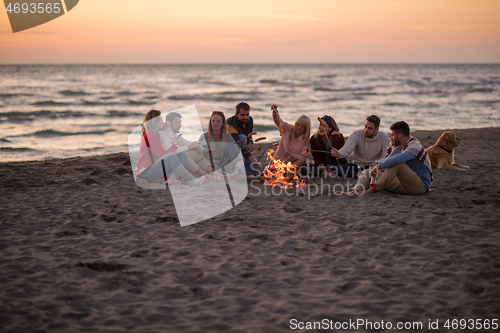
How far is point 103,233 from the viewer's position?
4.48 m

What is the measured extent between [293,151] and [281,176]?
32.9 inches

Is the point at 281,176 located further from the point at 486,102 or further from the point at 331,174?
the point at 486,102

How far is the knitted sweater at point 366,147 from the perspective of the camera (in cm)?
680

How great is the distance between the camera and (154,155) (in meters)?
6.69

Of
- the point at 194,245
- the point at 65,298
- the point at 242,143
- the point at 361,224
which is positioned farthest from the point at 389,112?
the point at 65,298

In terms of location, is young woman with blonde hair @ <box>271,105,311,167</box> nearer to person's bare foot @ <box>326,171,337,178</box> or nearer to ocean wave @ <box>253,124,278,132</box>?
person's bare foot @ <box>326,171,337,178</box>

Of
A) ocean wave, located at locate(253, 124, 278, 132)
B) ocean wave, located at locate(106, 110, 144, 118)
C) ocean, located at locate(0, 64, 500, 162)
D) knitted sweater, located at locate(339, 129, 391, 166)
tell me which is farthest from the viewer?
ocean wave, located at locate(106, 110, 144, 118)

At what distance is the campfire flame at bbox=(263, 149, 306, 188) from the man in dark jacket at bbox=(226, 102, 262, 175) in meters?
0.45

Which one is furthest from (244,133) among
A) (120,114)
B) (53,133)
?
(120,114)

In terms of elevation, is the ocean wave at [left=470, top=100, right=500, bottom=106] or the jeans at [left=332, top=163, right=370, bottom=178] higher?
the ocean wave at [left=470, top=100, right=500, bottom=106]

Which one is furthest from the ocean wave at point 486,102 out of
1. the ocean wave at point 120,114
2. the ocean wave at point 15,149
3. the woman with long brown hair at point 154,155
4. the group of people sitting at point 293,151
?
the ocean wave at point 15,149

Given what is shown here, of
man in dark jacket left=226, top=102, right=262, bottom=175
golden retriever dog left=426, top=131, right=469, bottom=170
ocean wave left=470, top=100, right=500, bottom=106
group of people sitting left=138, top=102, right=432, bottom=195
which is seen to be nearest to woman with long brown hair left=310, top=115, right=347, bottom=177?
group of people sitting left=138, top=102, right=432, bottom=195

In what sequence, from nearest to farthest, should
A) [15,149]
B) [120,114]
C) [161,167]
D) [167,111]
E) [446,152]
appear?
[161,167]
[446,152]
[15,149]
[120,114]
[167,111]

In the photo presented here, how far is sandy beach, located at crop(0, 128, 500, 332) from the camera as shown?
9.36 feet
